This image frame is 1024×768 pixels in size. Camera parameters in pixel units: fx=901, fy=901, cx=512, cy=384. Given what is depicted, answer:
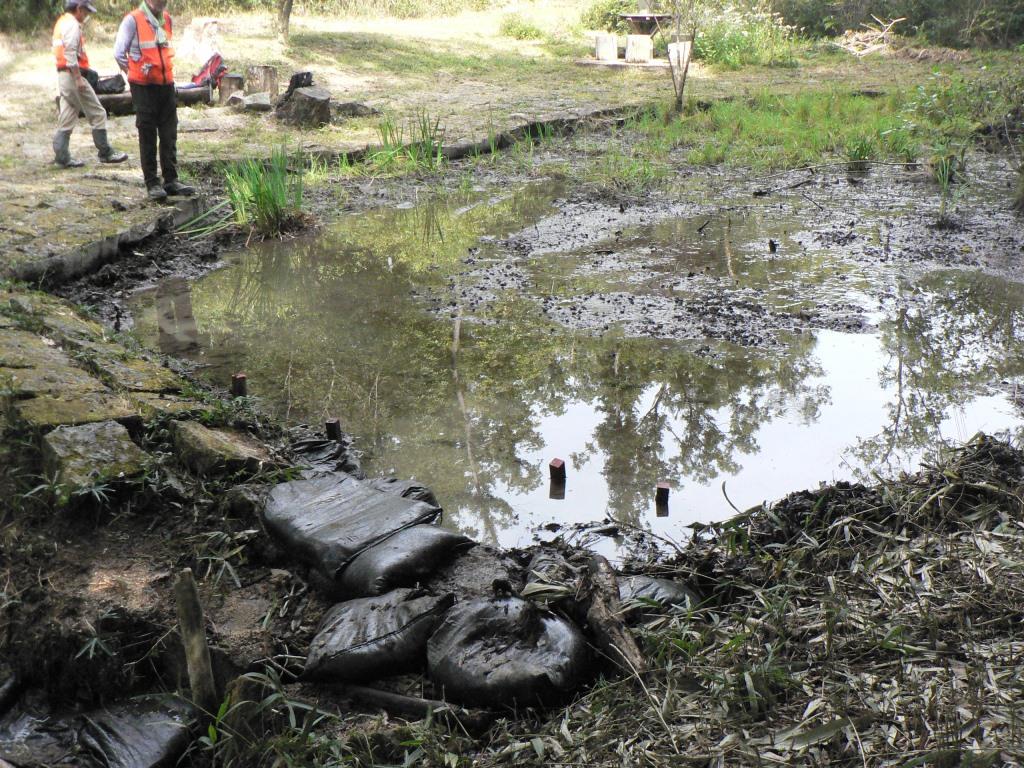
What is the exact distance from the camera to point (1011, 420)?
13.5ft

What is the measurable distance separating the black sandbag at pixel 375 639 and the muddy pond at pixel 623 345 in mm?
820

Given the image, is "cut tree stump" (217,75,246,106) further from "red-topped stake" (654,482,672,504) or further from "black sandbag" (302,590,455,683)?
"black sandbag" (302,590,455,683)

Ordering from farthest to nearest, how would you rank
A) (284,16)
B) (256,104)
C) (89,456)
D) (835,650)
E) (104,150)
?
(284,16) < (256,104) < (104,150) < (89,456) < (835,650)

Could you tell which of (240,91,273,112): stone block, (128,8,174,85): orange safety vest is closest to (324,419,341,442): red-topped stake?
(128,8,174,85): orange safety vest

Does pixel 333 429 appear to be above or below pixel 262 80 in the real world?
below

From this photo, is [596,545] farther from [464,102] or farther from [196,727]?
[464,102]

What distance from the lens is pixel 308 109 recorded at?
10.4 metres

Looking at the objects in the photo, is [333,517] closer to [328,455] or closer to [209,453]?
[209,453]

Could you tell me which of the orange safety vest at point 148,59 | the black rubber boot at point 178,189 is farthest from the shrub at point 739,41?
the orange safety vest at point 148,59

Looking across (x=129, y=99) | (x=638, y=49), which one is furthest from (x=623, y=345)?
(x=638, y=49)

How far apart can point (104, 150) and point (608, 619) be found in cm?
754

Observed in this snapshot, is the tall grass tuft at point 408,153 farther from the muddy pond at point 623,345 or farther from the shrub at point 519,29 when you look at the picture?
the shrub at point 519,29

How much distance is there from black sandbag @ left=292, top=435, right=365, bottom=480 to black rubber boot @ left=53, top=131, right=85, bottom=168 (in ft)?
18.3

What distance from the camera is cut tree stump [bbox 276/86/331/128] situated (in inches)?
409
